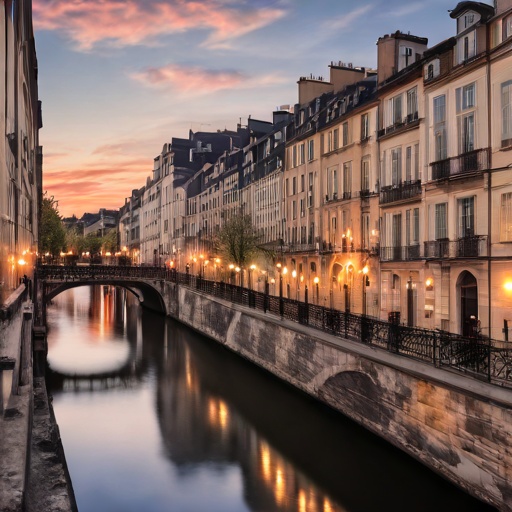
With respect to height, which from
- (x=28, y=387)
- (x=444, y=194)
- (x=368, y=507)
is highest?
(x=444, y=194)

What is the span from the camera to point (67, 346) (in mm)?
41031

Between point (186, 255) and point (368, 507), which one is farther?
point (186, 255)

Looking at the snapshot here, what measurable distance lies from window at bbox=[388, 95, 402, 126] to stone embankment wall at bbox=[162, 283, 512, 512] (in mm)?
11732

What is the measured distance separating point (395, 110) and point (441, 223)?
7.36 metres

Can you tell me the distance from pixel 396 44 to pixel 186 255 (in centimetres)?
5178

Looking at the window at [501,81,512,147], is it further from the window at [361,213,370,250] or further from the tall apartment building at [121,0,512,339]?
the window at [361,213,370,250]

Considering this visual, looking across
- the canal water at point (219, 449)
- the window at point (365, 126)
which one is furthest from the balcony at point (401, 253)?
the canal water at point (219, 449)

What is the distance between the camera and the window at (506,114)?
66.5 feet

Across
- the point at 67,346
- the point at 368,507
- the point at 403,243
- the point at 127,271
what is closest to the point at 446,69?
the point at 403,243

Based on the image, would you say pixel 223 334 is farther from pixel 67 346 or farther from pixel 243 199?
pixel 243 199

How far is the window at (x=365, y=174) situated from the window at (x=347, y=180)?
1.37 meters

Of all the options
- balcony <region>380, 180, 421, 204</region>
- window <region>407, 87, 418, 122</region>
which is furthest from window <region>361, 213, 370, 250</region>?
window <region>407, 87, 418, 122</region>

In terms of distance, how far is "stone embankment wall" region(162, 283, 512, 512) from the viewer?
12695 millimetres

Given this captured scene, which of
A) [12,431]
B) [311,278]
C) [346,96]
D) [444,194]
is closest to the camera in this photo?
[12,431]
